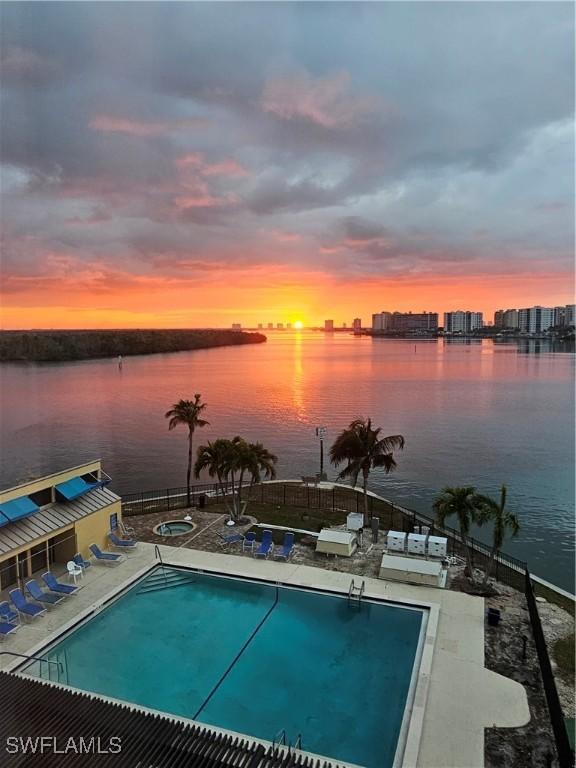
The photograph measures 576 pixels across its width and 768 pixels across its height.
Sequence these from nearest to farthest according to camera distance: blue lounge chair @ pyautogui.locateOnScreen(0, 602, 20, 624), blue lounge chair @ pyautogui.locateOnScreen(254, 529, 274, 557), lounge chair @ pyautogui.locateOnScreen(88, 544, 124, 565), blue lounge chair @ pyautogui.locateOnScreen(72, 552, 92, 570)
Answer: blue lounge chair @ pyautogui.locateOnScreen(0, 602, 20, 624), blue lounge chair @ pyautogui.locateOnScreen(72, 552, 92, 570), lounge chair @ pyautogui.locateOnScreen(88, 544, 124, 565), blue lounge chair @ pyautogui.locateOnScreen(254, 529, 274, 557)

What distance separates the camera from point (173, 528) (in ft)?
70.8

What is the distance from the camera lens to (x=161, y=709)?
1127 centimetres

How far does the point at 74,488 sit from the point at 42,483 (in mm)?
1296

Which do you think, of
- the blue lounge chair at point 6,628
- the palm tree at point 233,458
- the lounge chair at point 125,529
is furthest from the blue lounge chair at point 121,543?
the blue lounge chair at point 6,628

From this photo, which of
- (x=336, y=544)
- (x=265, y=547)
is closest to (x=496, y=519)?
(x=336, y=544)

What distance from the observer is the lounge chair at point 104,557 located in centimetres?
1800

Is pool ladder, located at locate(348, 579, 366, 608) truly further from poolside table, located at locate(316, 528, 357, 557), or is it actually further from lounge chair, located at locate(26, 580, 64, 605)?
lounge chair, located at locate(26, 580, 64, 605)

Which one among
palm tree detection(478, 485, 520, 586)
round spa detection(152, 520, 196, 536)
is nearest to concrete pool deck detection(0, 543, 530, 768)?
round spa detection(152, 520, 196, 536)

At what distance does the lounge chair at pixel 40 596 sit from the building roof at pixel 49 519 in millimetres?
1276

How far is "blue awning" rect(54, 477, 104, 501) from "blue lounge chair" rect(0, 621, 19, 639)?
5180 mm

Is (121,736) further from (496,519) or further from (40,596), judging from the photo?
(496,519)

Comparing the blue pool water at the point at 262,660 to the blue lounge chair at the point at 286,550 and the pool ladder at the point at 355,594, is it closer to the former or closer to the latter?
the pool ladder at the point at 355,594

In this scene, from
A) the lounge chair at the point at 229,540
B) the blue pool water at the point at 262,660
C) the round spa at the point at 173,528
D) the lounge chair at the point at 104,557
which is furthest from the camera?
the round spa at the point at 173,528

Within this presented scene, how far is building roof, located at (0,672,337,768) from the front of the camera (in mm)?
7223
